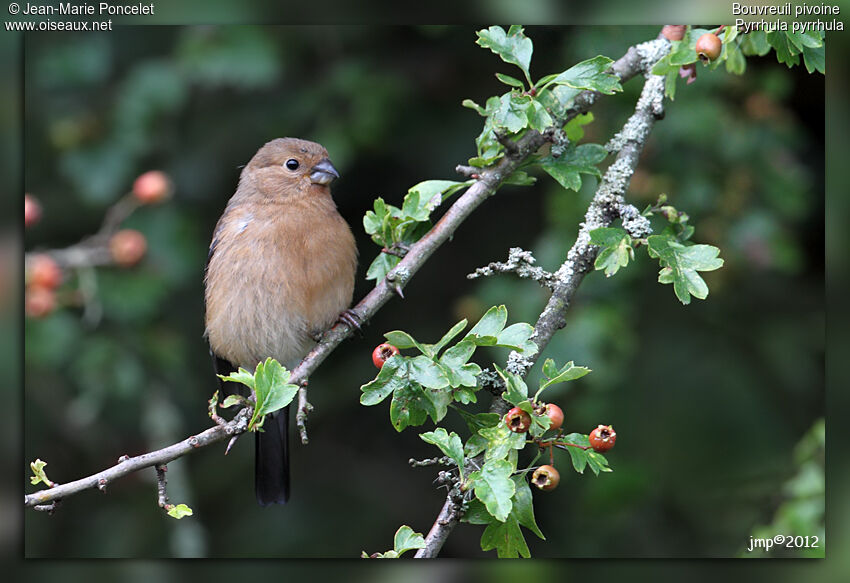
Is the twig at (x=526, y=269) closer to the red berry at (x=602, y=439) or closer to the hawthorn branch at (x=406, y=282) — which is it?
the hawthorn branch at (x=406, y=282)

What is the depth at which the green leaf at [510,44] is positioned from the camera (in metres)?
2.85

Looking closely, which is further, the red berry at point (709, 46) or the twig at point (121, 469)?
the red berry at point (709, 46)

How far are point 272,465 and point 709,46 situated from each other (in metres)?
2.65

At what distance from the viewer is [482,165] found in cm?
312

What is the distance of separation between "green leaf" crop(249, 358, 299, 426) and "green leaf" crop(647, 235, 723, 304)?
3.73 ft

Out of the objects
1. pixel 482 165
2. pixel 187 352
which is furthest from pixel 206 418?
pixel 482 165

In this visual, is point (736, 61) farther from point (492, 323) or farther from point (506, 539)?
point (506, 539)

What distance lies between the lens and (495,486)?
7.89 feet

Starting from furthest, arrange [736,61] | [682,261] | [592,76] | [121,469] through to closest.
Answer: [736,61], [592,76], [682,261], [121,469]

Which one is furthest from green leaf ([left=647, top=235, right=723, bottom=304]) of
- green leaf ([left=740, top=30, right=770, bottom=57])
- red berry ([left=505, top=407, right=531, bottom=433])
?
green leaf ([left=740, top=30, right=770, bottom=57])

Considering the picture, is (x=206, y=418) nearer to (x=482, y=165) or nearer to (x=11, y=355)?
(x=11, y=355)

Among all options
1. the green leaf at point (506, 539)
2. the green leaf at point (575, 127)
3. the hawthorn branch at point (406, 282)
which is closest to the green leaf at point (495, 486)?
the hawthorn branch at point (406, 282)

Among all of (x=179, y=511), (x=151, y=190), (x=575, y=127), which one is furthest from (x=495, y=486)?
(x=151, y=190)

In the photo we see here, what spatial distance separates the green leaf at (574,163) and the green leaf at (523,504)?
1.06 metres
